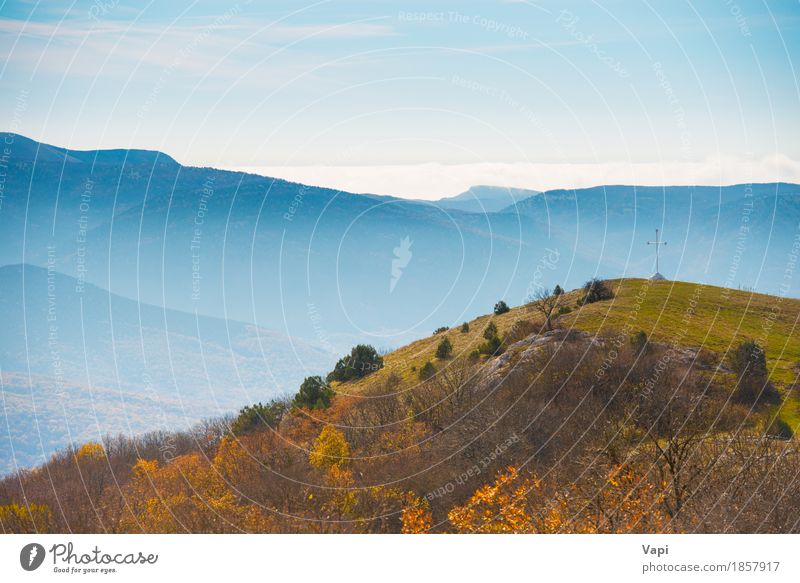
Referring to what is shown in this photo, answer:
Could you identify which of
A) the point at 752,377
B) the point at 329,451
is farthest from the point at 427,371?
the point at 752,377

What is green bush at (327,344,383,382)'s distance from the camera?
101250mm

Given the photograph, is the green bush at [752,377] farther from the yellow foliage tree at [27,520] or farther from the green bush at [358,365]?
the yellow foliage tree at [27,520]

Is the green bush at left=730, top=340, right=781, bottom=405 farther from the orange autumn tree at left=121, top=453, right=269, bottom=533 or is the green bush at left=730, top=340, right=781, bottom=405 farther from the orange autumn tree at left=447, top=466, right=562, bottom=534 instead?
the orange autumn tree at left=121, top=453, right=269, bottom=533

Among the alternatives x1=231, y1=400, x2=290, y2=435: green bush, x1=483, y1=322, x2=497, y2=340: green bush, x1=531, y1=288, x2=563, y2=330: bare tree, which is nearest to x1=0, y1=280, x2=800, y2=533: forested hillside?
x1=231, y1=400, x2=290, y2=435: green bush

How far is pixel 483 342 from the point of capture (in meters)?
93.4

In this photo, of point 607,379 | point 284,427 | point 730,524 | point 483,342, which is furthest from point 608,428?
point 483,342

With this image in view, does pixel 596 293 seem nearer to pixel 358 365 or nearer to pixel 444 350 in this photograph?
pixel 444 350

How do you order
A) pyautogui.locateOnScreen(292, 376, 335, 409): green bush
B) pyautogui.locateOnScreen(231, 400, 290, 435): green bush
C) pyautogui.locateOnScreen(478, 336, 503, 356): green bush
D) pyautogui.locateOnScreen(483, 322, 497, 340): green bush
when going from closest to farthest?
pyautogui.locateOnScreen(231, 400, 290, 435): green bush
pyautogui.locateOnScreen(292, 376, 335, 409): green bush
pyautogui.locateOnScreen(478, 336, 503, 356): green bush
pyautogui.locateOnScreen(483, 322, 497, 340): green bush

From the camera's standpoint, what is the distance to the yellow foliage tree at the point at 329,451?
55.1 m

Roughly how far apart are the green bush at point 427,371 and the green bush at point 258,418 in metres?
14.6

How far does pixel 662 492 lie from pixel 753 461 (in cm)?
556

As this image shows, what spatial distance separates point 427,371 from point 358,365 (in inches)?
682

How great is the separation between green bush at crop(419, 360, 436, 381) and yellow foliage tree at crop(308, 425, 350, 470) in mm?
23336

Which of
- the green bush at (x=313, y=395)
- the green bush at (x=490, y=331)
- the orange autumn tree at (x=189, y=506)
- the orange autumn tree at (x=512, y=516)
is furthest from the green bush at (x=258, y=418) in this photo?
the orange autumn tree at (x=512, y=516)
